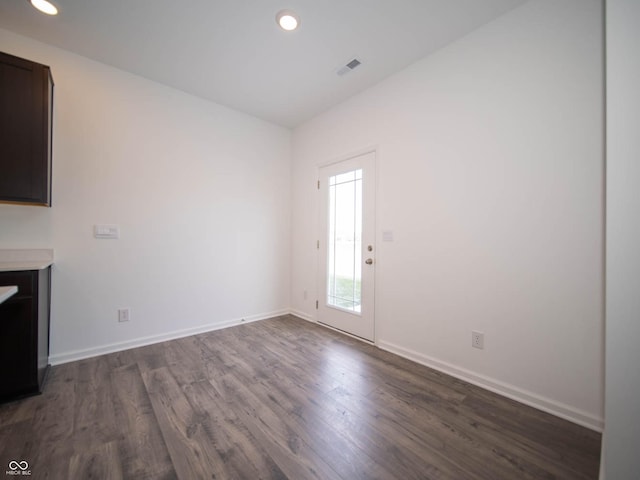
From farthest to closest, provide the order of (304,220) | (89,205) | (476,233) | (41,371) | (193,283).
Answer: (304,220)
(193,283)
(89,205)
(476,233)
(41,371)

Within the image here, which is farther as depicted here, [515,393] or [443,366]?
[443,366]

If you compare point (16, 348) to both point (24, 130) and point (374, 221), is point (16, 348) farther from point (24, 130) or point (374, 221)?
point (374, 221)

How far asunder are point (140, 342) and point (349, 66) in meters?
3.72

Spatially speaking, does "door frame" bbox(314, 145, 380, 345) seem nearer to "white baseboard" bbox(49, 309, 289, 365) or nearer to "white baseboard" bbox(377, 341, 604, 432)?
"white baseboard" bbox(377, 341, 604, 432)

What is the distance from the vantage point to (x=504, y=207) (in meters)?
1.96

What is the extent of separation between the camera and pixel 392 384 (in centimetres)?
205

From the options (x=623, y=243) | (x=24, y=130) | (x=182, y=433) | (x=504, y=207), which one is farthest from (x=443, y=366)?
(x=24, y=130)

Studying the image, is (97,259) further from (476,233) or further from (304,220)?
(476,233)

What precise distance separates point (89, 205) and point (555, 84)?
4096 mm

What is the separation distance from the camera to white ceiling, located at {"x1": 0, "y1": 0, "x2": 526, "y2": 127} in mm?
1921

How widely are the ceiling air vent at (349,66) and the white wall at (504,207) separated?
0.44 metres

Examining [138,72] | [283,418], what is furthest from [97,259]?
[283,418]

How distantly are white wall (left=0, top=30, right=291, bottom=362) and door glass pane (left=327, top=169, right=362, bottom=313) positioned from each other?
1.03 meters

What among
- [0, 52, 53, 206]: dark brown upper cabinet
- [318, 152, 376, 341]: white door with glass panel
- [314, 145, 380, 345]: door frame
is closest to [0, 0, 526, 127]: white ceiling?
[0, 52, 53, 206]: dark brown upper cabinet
